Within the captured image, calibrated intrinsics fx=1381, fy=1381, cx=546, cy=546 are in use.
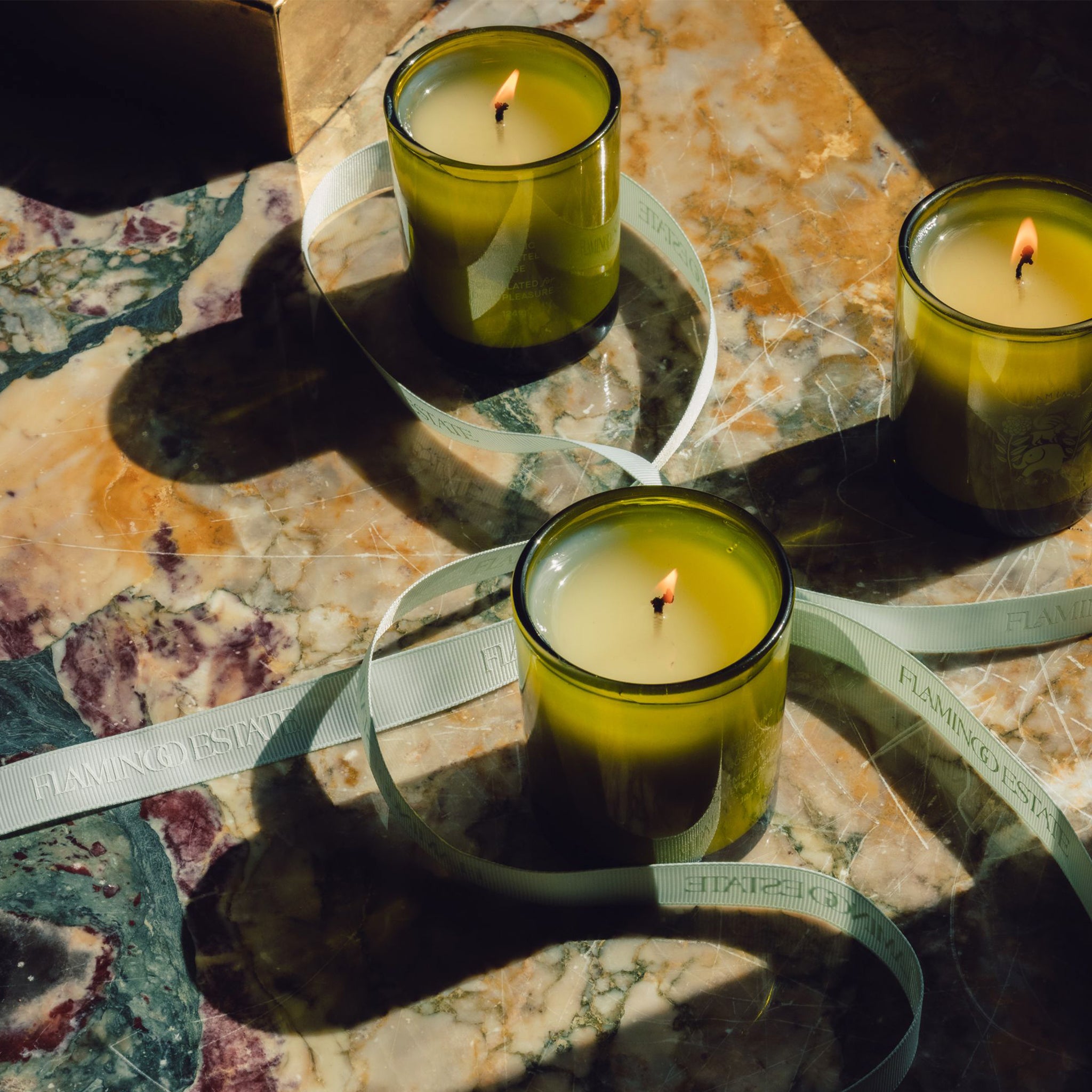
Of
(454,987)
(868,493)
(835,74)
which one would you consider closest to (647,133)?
(835,74)

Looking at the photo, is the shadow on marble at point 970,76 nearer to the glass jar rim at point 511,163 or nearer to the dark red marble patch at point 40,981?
the glass jar rim at point 511,163

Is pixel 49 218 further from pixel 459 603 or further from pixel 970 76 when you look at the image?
pixel 970 76

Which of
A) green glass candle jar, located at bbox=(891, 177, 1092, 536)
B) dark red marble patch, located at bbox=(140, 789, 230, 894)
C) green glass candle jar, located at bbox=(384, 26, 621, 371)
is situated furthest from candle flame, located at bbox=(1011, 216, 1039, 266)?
dark red marble patch, located at bbox=(140, 789, 230, 894)

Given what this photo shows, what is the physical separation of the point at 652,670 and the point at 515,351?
292mm

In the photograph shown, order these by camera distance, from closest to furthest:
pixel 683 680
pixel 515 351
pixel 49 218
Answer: pixel 683 680 < pixel 515 351 < pixel 49 218

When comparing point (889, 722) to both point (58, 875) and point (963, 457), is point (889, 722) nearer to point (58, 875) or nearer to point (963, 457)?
point (963, 457)

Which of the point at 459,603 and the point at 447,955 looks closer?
the point at 447,955

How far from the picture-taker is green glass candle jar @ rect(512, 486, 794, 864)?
1.85 ft

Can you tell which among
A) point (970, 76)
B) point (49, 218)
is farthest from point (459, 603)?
point (970, 76)

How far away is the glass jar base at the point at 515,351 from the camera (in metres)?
0.83

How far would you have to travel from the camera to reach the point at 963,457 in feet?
2.37

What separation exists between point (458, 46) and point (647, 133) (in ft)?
0.62

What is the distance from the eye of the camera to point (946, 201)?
0.74 meters

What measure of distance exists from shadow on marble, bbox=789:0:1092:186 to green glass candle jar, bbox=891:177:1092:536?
199 mm
